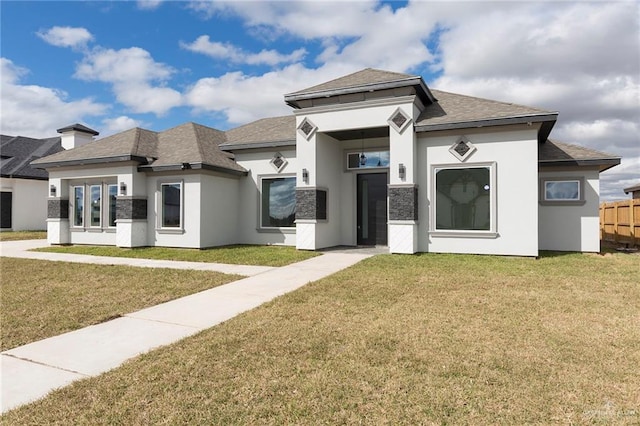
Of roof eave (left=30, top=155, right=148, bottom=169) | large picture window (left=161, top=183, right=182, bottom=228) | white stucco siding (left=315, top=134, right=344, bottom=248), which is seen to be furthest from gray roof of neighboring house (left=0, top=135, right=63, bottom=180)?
white stucco siding (left=315, top=134, right=344, bottom=248)

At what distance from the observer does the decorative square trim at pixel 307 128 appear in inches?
537

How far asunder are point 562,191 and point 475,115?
15.6 ft

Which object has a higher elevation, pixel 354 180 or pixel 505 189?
pixel 354 180

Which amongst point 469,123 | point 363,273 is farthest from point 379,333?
point 469,123

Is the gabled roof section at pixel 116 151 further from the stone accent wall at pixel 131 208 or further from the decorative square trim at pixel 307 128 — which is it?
the decorative square trim at pixel 307 128

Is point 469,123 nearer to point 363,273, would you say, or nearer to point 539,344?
point 363,273

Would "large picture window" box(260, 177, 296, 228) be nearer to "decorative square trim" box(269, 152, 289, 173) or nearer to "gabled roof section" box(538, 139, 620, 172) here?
"decorative square trim" box(269, 152, 289, 173)

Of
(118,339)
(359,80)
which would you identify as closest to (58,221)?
(359,80)

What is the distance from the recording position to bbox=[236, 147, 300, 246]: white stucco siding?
1524 centimetres

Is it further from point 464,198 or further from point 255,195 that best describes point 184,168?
point 464,198

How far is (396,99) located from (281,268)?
7060mm

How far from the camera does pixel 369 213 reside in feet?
49.4

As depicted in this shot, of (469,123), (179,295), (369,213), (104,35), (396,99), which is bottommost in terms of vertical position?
(179,295)

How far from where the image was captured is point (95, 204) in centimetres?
1623
